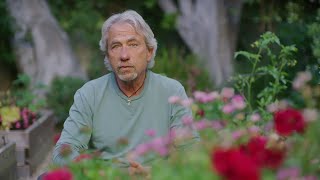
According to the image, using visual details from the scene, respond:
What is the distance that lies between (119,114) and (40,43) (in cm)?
828

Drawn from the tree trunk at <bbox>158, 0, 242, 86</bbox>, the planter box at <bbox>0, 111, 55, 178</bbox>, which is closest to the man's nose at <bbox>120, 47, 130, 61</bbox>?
the planter box at <bbox>0, 111, 55, 178</bbox>

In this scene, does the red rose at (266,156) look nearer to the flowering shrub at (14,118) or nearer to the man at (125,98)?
the man at (125,98)

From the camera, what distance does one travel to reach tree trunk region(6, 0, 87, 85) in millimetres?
11148

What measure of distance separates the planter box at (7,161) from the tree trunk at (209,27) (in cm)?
695

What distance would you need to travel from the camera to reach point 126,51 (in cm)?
319

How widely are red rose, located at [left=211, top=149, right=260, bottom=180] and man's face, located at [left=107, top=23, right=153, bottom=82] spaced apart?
1887 millimetres

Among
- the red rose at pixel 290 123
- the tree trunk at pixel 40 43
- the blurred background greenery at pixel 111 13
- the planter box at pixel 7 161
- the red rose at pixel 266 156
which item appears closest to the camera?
the red rose at pixel 266 156

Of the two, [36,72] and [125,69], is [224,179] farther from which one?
[36,72]

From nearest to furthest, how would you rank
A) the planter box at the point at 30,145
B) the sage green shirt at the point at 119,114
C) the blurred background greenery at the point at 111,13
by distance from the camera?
the sage green shirt at the point at 119,114, the planter box at the point at 30,145, the blurred background greenery at the point at 111,13

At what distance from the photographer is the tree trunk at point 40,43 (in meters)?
11.1

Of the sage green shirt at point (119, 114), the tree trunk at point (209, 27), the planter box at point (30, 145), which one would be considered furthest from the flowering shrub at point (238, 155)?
the tree trunk at point (209, 27)

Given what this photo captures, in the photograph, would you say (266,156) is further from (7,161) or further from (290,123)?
(7,161)

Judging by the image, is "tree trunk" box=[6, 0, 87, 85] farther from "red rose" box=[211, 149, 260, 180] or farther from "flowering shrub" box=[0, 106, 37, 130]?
"red rose" box=[211, 149, 260, 180]

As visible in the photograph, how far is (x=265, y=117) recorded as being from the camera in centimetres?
367
